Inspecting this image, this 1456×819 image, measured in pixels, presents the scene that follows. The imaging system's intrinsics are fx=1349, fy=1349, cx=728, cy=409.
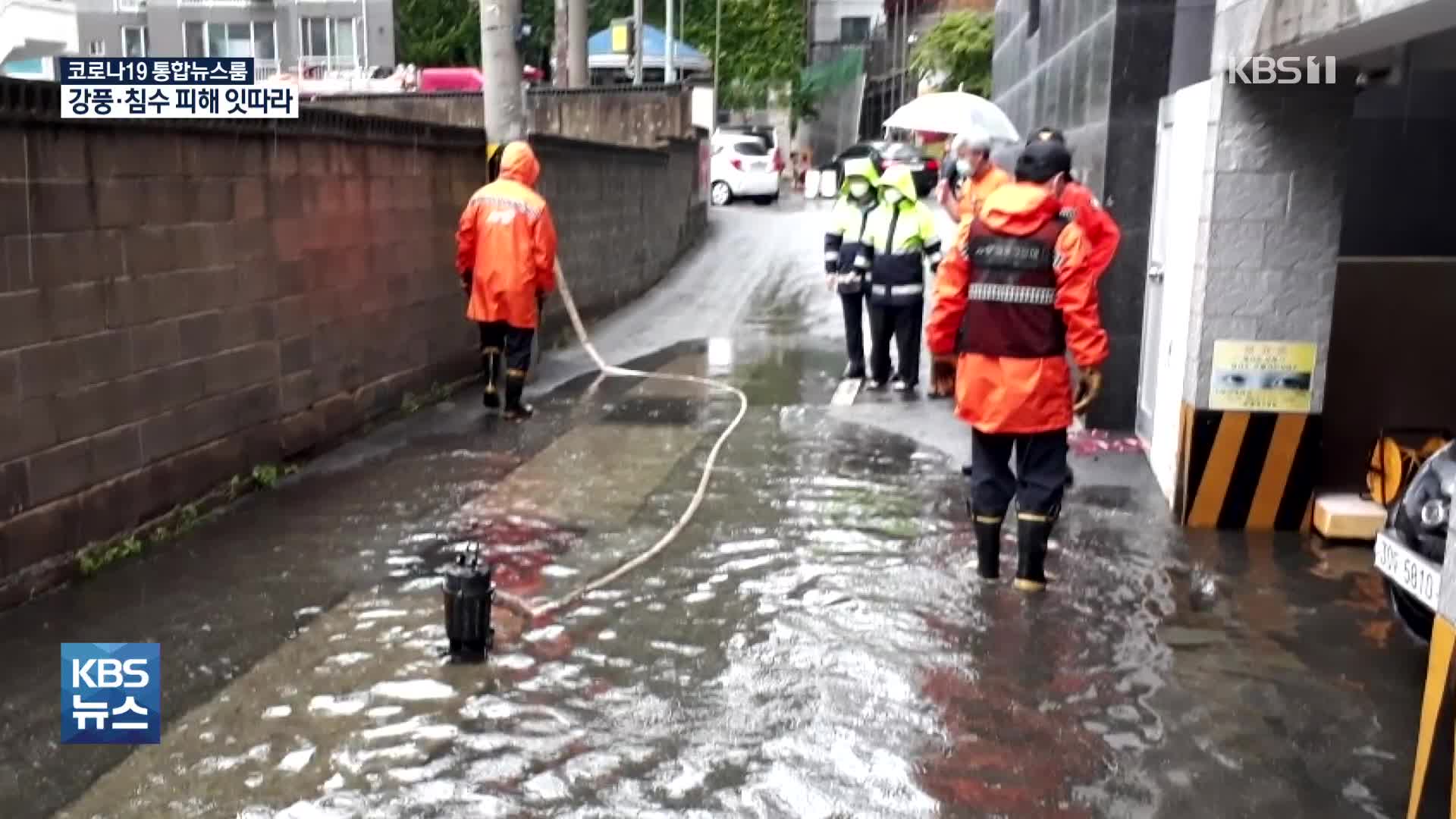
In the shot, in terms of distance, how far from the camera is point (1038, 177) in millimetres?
5586

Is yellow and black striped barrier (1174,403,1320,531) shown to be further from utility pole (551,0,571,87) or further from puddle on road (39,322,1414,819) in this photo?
utility pole (551,0,571,87)

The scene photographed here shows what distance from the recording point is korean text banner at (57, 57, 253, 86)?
5.82 meters

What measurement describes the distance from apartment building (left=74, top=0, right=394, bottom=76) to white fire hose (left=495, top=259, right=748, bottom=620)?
31483mm

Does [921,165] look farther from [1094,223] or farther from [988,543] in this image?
[988,543]

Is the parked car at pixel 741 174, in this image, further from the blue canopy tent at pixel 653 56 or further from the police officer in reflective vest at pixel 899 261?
the police officer in reflective vest at pixel 899 261

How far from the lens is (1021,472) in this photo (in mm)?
5809

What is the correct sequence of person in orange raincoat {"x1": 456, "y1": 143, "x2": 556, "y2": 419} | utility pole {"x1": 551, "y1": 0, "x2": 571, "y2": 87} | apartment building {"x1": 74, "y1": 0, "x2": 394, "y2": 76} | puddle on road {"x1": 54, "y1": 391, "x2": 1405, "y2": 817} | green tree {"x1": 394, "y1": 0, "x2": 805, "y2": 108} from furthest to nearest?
1. green tree {"x1": 394, "y1": 0, "x2": 805, "y2": 108}
2. apartment building {"x1": 74, "y1": 0, "x2": 394, "y2": 76}
3. utility pole {"x1": 551, "y1": 0, "x2": 571, "y2": 87}
4. person in orange raincoat {"x1": 456, "y1": 143, "x2": 556, "y2": 419}
5. puddle on road {"x1": 54, "y1": 391, "x2": 1405, "y2": 817}

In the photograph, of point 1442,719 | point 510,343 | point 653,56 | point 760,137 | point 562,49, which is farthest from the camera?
point 653,56

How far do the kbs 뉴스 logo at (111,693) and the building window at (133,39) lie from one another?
131 feet

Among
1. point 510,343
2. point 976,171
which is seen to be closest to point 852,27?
point 510,343

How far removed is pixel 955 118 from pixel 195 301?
15.2 feet

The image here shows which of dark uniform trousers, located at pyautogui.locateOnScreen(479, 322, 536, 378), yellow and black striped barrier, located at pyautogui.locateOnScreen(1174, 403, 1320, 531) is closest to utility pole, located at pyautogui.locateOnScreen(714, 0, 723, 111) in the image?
dark uniform trousers, located at pyautogui.locateOnScreen(479, 322, 536, 378)

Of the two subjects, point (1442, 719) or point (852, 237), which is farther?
point (852, 237)

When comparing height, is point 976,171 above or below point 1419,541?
above
